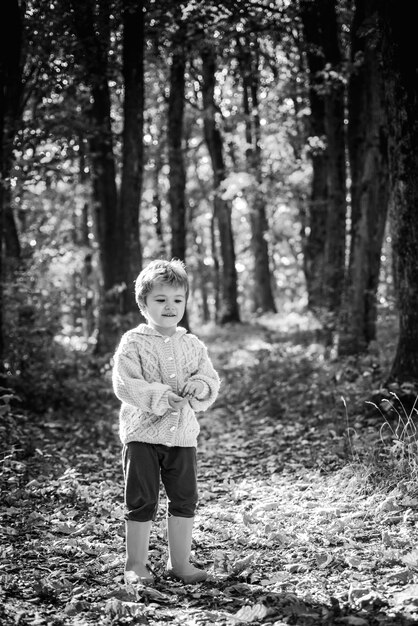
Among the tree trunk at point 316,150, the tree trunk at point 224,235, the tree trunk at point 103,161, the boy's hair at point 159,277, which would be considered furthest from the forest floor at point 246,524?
the tree trunk at point 224,235

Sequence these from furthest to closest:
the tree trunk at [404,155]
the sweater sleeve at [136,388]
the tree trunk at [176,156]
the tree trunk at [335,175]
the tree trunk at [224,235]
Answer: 1. the tree trunk at [224,235]
2. the tree trunk at [176,156]
3. the tree trunk at [335,175]
4. the tree trunk at [404,155]
5. the sweater sleeve at [136,388]

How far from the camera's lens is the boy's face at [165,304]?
4.21 metres

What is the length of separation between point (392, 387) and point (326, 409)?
1.57 m

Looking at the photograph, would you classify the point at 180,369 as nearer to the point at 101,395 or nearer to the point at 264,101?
the point at 101,395

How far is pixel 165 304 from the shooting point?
423 centimetres

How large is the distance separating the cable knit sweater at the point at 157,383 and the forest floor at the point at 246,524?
0.92 metres

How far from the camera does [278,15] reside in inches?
488

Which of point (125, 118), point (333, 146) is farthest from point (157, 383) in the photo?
point (333, 146)

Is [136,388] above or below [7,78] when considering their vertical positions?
below

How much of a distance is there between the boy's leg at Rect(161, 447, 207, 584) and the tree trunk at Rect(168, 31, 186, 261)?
1269 centimetres

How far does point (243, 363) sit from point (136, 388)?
34.5ft

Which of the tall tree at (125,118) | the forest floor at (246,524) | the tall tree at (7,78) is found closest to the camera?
the forest floor at (246,524)

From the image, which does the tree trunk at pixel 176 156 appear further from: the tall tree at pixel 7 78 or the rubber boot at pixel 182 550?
the rubber boot at pixel 182 550

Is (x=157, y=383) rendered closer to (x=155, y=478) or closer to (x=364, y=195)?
(x=155, y=478)
